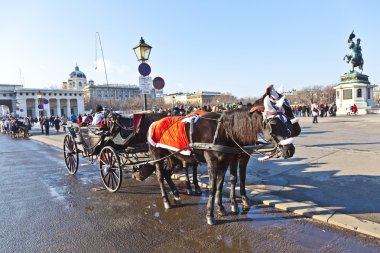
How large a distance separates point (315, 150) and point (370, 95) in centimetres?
3162

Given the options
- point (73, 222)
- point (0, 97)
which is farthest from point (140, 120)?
point (0, 97)

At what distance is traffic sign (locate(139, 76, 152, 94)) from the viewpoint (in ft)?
26.4

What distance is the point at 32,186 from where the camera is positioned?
707 cm

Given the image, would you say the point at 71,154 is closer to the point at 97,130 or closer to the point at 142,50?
the point at 97,130

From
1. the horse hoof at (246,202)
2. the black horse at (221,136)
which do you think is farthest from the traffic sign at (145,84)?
the horse hoof at (246,202)

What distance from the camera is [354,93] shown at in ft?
110

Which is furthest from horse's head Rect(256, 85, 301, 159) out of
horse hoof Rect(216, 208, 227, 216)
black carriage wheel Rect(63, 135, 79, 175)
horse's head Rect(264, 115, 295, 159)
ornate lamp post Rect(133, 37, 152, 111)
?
black carriage wheel Rect(63, 135, 79, 175)

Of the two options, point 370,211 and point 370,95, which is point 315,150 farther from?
point 370,95

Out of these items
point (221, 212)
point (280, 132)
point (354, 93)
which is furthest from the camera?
point (354, 93)

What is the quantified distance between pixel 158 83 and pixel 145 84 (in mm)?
498

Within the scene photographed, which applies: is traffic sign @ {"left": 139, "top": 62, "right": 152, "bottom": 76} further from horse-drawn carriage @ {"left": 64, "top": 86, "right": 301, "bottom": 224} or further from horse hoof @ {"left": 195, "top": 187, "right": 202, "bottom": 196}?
horse hoof @ {"left": 195, "top": 187, "right": 202, "bottom": 196}

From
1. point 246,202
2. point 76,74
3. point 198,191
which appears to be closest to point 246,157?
point 246,202

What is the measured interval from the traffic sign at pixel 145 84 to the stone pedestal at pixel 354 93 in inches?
1286

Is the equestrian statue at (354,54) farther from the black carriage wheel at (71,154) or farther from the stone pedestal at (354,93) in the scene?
the black carriage wheel at (71,154)
